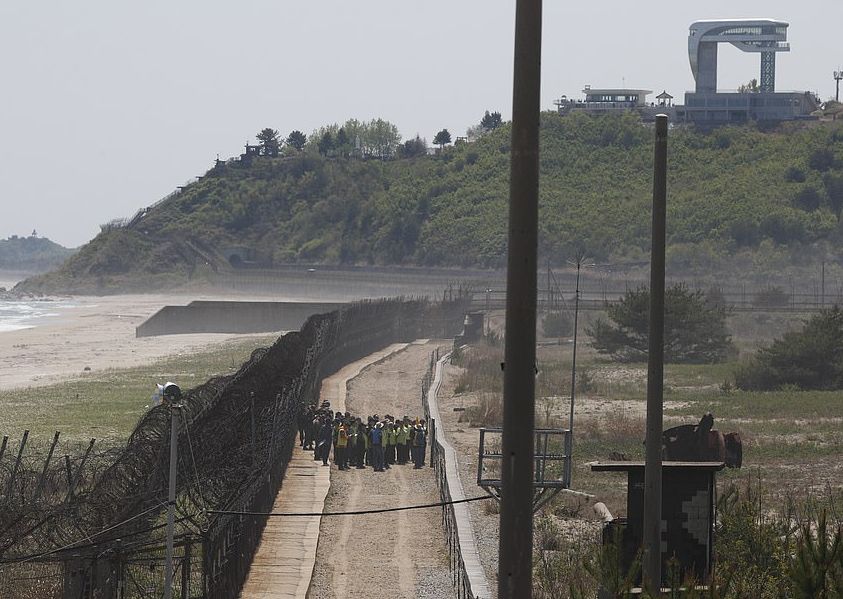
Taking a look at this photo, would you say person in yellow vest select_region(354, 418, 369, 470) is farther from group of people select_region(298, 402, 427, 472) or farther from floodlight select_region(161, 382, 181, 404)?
floodlight select_region(161, 382, 181, 404)

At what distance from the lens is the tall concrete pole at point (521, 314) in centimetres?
789

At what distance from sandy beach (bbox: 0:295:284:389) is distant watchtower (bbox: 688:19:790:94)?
273 feet


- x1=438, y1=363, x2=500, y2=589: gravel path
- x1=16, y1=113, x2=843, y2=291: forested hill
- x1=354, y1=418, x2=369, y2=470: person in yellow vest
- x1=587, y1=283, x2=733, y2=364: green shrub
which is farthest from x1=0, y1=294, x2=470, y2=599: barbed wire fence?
x1=16, y1=113, x2=843, y2=291: forested hill

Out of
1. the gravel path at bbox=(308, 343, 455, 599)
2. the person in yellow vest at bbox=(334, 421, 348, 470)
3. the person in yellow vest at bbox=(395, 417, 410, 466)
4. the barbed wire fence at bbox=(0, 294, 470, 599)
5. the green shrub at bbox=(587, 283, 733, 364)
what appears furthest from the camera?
the green shrub at bbox=(587, 283, 733, 364)

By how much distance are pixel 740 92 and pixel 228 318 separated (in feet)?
395

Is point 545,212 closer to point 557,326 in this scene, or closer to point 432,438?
point 557,326

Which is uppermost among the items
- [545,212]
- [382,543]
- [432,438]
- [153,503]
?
[545,212]

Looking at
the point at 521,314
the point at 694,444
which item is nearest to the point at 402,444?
the point at 694,444

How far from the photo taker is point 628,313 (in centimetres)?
6381

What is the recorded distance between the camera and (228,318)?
97625 mm

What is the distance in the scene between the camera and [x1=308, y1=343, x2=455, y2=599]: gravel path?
1998cm

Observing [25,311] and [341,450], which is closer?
[341,450]

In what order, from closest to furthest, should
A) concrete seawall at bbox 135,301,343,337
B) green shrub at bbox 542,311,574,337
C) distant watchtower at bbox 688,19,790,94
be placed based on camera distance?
green shrub at bbox 542,311,574,337 < concrete seawall at bbox 135,301,343,337 < distant watchtower at bbox 688,19,790,94

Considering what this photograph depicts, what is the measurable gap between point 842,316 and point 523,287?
5096cm
